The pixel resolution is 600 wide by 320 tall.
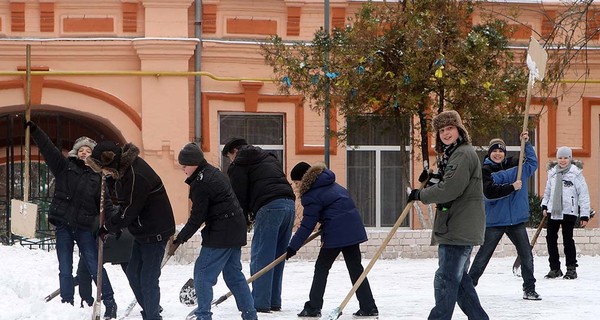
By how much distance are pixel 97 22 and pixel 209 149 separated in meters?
2.72

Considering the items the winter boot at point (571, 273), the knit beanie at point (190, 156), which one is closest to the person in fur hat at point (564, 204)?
the winter boot at point (571, 273)

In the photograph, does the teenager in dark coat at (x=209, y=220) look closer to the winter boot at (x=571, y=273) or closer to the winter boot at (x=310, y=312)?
the winter boot at (x=310, y=312)

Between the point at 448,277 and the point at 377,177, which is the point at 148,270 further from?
the point at 377,177

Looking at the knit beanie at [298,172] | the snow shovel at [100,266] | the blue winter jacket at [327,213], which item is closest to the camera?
the snow shovel at [100,266]

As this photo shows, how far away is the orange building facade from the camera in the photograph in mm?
19328

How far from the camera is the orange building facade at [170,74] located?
19328mm

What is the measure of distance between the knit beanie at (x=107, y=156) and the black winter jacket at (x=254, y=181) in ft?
6.80

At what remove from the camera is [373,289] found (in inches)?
525

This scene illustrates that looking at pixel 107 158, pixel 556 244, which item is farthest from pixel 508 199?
pixel 107 158

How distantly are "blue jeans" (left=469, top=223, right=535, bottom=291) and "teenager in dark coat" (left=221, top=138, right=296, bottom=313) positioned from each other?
1.97 metres

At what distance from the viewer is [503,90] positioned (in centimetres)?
1716

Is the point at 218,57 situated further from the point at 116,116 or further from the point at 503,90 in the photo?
the point at 503,90

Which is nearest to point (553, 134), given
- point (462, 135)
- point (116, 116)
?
point (116, 116)

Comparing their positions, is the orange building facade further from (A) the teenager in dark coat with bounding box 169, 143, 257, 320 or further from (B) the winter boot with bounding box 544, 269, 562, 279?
(A) the teenager in dark coat with bounding box 169, 143, 257, 320
